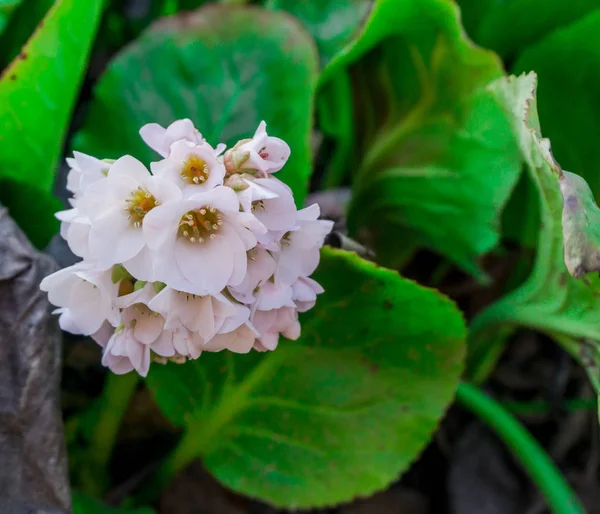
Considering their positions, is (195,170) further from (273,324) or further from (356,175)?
(356,175)

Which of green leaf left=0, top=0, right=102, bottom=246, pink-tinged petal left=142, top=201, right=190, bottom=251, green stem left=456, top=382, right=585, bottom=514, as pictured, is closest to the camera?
pink-tinged petal left=142, top=201, right=190, bottom=251

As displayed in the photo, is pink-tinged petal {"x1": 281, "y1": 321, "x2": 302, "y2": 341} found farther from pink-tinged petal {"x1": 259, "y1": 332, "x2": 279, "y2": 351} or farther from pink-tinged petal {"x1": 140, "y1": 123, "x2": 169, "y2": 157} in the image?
pink-tinged petal {"x1": 140, "y1": 123, "x2": 169, "y2": 157}

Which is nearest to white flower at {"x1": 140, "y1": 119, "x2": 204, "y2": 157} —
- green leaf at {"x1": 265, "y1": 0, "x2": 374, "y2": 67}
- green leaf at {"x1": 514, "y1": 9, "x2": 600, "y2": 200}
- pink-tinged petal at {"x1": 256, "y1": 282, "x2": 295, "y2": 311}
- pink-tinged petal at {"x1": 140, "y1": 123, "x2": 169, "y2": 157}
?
pink-tinged petal at {"x1": 140, "y1": 123, "x2": 169, "y2": 157}

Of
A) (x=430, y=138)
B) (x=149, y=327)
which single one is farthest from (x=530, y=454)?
(x=149, y=327)

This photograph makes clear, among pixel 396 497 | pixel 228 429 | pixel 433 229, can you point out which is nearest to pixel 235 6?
pixel 433 229

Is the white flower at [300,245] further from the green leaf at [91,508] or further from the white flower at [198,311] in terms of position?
the green leaf at [91,508]

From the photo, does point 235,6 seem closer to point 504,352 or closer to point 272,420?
point 272,420
